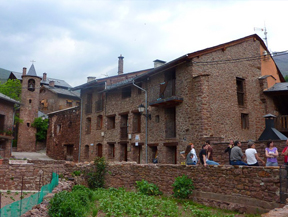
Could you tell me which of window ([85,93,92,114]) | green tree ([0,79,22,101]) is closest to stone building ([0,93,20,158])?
window ([85,93,92,114])

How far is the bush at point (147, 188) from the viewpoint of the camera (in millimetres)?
12018

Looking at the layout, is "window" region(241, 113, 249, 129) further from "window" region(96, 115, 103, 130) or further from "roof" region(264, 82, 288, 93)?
"window" region(96, 115, 103, 130)

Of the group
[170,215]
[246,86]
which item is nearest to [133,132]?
[246,86]

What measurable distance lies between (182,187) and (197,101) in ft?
Answer: 21.9

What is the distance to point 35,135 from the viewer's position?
133 ft

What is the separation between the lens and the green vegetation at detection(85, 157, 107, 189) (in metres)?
14.6

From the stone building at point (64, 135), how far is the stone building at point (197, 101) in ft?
21.2

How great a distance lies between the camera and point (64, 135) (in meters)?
29.3

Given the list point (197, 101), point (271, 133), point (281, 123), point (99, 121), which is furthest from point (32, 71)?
point (271, 133)

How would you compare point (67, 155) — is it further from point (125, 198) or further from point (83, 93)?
point (125, 198)

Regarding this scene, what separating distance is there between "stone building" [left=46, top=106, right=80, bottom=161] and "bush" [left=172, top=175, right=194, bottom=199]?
1760 centimetres

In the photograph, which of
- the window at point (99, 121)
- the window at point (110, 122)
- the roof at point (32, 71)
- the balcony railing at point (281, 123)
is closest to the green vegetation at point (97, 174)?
the window at point (110, 122)

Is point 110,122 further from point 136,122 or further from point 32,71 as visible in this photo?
point 32,71

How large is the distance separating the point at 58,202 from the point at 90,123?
19.0 metres
